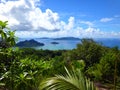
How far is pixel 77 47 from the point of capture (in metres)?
52.4

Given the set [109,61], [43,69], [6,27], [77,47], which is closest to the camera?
[6,27]

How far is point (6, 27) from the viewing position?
11.9 ft

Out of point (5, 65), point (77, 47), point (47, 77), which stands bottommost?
point (77, 47)

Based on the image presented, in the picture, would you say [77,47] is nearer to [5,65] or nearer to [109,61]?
[109,61]

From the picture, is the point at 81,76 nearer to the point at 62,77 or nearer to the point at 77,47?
the point at 62,77

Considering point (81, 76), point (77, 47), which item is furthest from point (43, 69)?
point (77, 47)

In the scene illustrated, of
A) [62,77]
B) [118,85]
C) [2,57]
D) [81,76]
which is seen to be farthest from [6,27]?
[118,85]

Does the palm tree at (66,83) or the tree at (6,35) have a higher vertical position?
the tree at (6,35)

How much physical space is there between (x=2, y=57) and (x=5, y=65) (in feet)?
0.38

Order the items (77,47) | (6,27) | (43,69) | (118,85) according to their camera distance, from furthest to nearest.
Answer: (77,47)
(118,85)
(43,69)
(6,27)

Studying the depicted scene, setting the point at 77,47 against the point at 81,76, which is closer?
the point at 81,76

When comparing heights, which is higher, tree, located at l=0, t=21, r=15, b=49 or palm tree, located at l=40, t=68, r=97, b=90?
tree, located at l=0, t=21, r=15, b=49

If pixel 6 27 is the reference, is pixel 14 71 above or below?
below

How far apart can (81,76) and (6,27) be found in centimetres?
146
